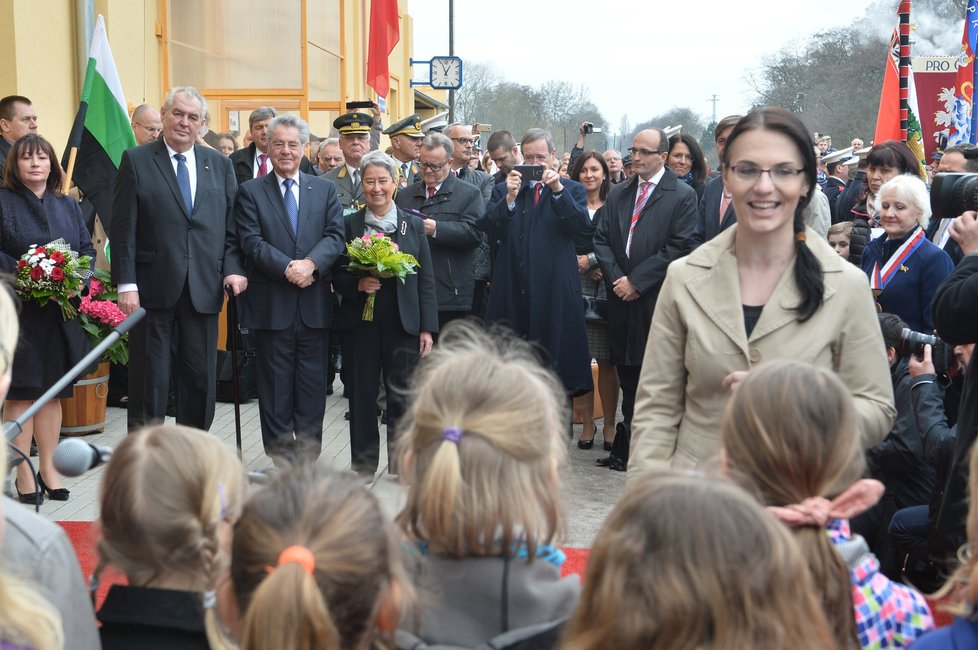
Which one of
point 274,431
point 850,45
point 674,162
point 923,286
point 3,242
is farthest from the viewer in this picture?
point 850,45

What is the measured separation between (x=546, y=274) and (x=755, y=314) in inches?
181

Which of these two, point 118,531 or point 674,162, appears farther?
point 674,162

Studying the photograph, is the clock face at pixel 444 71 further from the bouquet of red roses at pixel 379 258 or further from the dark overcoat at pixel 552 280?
the bouquet of red roses at pixel 379 258

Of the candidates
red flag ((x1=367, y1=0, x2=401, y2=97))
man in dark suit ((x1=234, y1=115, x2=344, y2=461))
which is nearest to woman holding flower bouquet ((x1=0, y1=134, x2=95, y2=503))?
man in dark suit ((x1=234, y1=115, x2=344, y2=461))

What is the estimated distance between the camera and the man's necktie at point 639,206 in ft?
24.1

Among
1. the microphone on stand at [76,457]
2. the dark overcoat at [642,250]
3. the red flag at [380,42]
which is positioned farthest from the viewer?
the red flag at [380,42]

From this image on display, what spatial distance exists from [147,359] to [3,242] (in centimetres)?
108

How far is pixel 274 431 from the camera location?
6664 millimetres

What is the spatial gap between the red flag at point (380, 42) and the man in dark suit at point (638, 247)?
8724mm

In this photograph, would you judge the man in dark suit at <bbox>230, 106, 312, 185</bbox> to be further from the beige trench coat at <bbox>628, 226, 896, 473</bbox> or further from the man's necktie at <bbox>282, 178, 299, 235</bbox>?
the beige trench coat at <bbox>628, 226, 896, 473</bbox>

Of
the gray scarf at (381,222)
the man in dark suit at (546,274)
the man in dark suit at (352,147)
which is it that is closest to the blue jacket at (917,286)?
the man in dark suit at (546,274)

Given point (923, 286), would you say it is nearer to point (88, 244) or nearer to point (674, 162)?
point (674, 162)

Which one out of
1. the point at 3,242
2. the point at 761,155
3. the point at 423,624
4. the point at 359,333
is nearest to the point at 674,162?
the point at 359,333

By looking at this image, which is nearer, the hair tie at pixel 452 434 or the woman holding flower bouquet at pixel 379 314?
the hair tie at pixel 452 434
